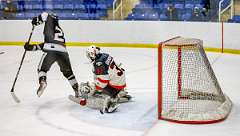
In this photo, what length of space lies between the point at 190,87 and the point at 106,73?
36.5 inches

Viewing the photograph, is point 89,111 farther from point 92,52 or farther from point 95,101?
point 92,52

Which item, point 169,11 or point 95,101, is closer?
point 95,101

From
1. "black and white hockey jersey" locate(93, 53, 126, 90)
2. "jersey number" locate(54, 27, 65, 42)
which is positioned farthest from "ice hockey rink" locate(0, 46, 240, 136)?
"jersey number" locate(54, 27, 65, 42)

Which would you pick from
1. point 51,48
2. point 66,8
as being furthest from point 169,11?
point 51,48

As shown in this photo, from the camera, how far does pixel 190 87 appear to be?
5441 mm

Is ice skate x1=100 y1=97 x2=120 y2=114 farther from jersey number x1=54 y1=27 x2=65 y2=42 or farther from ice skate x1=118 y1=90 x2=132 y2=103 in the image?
jersey number x1=54 y1=27 x2=65 y2=42

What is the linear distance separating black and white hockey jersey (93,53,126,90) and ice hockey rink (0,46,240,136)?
309 mm

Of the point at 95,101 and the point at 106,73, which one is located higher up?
the point at 106,73

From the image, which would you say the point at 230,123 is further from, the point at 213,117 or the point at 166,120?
the point at 166,120

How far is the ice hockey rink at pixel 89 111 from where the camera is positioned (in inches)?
188

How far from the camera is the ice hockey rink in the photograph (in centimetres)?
477

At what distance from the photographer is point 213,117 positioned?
16.3 feet

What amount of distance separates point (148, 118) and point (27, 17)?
778 cm

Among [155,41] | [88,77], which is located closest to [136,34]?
[155,41]
